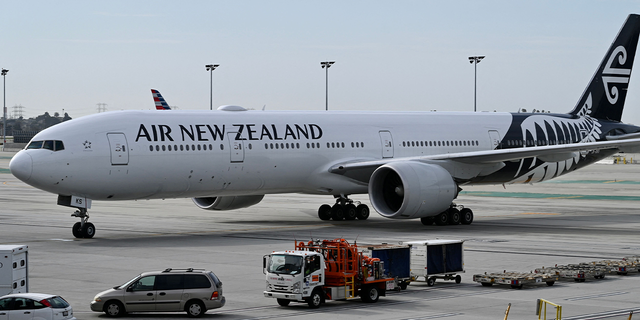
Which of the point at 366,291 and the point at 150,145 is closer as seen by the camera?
the point at 366,291

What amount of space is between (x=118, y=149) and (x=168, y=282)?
12.2 metres

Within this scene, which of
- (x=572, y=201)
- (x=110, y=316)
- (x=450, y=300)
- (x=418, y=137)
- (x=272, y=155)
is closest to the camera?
(x=110, y=316)

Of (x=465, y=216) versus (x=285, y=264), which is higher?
(x=285, y=264)

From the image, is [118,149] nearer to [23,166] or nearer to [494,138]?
[23,166]

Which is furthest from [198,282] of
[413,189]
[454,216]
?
[454,216]

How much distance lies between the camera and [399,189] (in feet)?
105

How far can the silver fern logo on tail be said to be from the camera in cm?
4156

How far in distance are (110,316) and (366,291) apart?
4978 millimetres

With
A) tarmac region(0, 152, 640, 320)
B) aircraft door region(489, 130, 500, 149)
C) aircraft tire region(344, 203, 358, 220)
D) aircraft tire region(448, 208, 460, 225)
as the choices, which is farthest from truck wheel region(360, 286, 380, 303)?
aircraft door region(489, 130, 500, 149)

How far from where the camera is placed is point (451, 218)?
33.2 meters

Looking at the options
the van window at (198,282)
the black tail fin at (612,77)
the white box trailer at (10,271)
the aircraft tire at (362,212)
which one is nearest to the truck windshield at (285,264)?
the van window at (198,282)

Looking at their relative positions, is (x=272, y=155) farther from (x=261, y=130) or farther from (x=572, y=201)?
(x=572, y=201)

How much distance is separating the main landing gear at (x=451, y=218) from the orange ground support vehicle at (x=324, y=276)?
14.9 meters

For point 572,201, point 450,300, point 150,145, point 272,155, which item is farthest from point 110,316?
point 572,201
